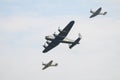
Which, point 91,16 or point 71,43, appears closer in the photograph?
point 71,43

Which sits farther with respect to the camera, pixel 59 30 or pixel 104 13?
pixel 104 13

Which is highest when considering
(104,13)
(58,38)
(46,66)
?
(104,13)

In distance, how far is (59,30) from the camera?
8688 cm

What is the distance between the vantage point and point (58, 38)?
87.2 m

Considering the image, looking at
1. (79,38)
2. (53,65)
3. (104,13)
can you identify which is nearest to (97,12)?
(104,13)

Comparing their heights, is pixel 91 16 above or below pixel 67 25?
above

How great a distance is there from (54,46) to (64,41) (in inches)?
128

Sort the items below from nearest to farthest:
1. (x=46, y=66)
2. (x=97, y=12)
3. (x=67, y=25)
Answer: (x=67, y=25) < (x=46, y=66) < (x=97, y=12)

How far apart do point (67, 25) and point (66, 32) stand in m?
2.74

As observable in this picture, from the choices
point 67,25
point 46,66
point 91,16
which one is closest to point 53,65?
point 46,66

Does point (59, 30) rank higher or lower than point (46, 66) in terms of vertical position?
lower

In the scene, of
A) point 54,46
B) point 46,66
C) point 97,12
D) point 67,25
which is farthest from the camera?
point 97,12

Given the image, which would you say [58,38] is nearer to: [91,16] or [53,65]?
[53,65]

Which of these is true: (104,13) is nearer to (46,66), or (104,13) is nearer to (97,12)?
(97,12)
